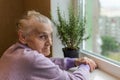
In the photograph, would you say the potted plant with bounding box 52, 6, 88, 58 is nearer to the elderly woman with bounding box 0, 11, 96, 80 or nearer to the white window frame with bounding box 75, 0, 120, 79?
the white window frame with bounding box 75, 0, 120, 79

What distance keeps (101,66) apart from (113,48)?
0.14 metres

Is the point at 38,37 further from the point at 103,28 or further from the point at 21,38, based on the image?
the point at 103,28

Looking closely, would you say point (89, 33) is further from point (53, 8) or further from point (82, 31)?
point (53, 8)

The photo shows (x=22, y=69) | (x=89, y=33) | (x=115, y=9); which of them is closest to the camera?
(x=22, y=69)

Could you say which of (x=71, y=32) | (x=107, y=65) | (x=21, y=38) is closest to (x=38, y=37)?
(x=21, y=38)

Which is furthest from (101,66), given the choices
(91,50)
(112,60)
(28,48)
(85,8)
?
(28,48)

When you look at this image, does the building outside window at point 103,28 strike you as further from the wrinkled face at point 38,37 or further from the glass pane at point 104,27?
the wrinkled face at point 38,37

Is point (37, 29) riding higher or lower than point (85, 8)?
lower

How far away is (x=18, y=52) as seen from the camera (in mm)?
1110

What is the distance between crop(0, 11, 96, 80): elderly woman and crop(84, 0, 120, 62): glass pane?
355 millimetres

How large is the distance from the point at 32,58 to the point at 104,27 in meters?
0.69

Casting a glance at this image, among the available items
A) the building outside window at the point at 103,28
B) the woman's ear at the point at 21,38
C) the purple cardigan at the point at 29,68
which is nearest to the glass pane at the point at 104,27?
the building outside window at the point at 103,28

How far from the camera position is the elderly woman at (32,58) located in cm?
106

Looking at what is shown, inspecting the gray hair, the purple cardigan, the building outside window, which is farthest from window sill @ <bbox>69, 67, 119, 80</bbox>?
the gray hair
